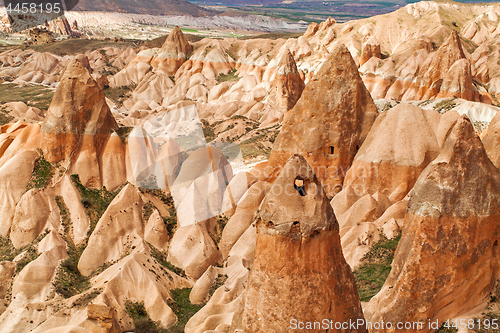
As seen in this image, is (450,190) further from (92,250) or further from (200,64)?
(200,64)

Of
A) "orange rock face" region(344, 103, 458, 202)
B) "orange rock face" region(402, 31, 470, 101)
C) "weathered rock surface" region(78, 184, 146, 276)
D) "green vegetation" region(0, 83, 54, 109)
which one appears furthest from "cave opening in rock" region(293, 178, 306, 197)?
"green vegetation" region(0, 83, 54, 109)

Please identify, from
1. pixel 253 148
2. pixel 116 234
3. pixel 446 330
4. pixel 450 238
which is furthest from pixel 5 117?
pixel 446 330

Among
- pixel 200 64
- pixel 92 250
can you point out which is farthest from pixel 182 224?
pixel 200 64

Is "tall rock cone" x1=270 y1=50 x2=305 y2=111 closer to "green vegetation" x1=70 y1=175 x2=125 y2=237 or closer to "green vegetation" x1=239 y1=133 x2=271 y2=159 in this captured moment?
"green vegetation" x1=239 y1=133 x2=271 y2=159

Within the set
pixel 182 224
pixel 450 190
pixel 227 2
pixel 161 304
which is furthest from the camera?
pixel 227 2

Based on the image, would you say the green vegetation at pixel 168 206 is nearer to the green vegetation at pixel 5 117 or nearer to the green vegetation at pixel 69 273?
the green vegetation at pixel 69 273

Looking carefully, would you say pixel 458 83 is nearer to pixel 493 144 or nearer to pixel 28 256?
pixel 493 144
